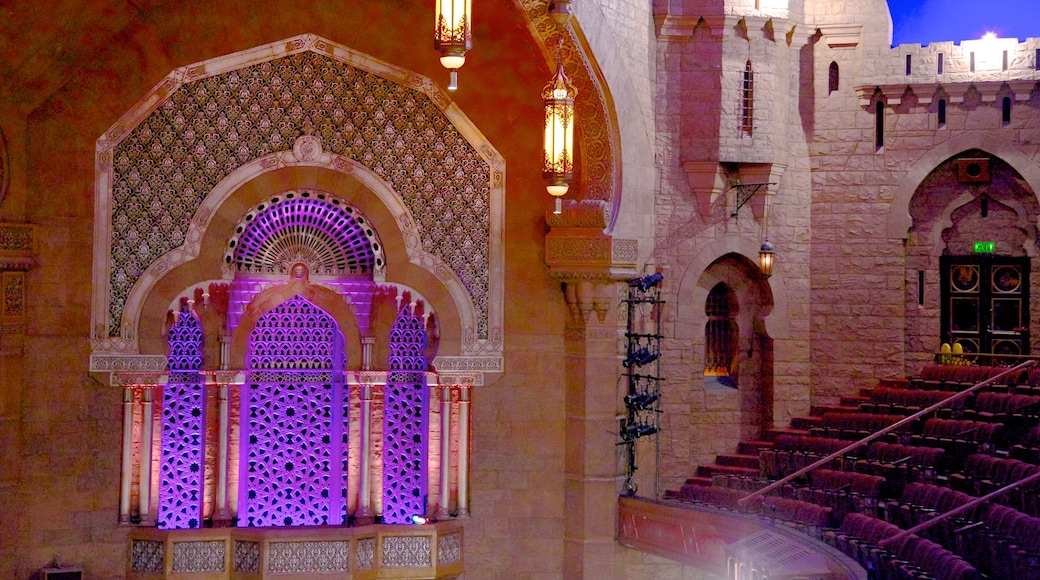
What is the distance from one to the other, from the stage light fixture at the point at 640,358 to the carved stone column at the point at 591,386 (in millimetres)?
152

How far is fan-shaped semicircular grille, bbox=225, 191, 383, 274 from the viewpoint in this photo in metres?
14.1

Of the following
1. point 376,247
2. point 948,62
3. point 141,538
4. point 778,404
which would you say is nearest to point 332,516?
point 141,538

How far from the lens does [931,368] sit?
1580 centimetres

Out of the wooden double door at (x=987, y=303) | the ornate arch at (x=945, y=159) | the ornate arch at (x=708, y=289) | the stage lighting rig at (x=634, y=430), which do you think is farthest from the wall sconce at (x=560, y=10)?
the wooden double door at (x=987, y=303)

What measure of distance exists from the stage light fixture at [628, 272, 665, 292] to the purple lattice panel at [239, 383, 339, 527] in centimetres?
365

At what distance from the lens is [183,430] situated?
45.6 ft

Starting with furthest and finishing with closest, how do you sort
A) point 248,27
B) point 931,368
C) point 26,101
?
point 931,368 < point 248,27 < point 26,101

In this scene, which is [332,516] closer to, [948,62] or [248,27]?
[248,27]

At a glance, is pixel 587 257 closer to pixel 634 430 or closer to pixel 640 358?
pixel 640 358

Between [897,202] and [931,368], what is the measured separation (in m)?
2.24

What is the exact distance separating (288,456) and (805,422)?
6.46 meters

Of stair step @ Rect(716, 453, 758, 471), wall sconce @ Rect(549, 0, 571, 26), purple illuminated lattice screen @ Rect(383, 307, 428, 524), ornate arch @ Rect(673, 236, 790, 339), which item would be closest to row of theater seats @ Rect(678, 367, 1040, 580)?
stair step @ Rect(716, 453, 758, 471)

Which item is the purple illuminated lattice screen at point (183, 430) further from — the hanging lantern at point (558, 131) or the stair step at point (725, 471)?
the stair step at point (725, 471)

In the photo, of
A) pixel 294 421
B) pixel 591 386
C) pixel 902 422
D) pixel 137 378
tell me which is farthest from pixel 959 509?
pixel 137 378
